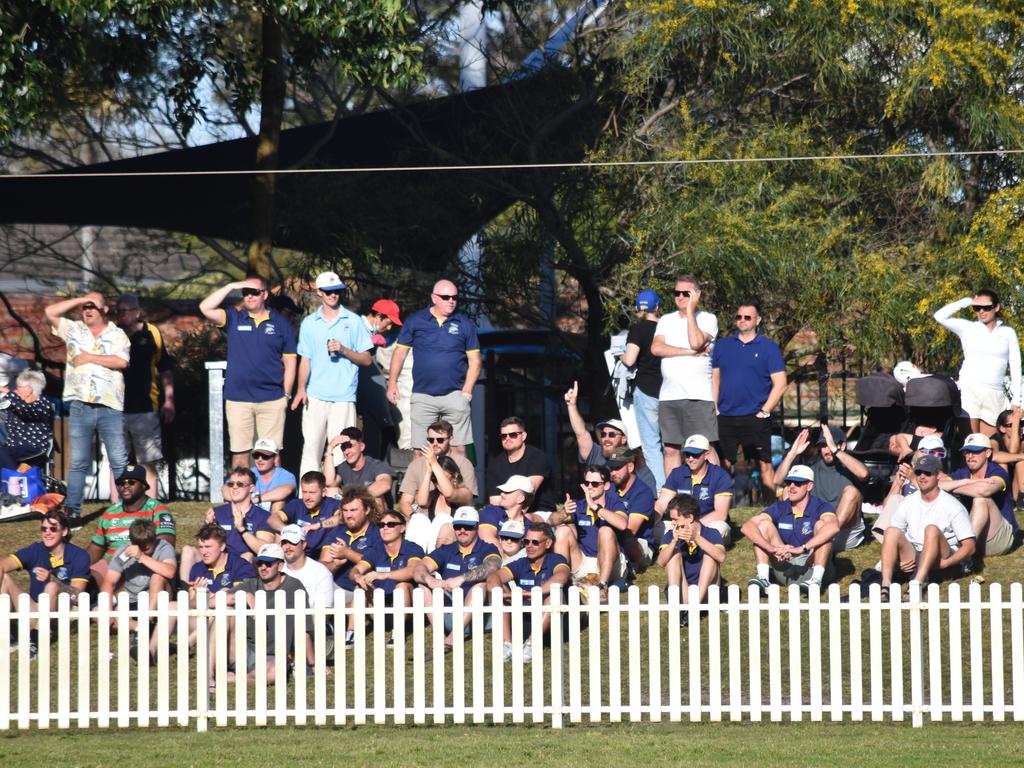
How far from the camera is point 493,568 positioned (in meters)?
11.4

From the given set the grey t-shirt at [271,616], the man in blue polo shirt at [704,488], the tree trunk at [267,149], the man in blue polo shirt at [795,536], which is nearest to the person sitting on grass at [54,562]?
the grey t-shirt at [271,616]

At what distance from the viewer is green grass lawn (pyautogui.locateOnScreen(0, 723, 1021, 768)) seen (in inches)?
341

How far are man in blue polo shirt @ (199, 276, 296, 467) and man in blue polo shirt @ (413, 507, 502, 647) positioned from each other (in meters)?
2.56

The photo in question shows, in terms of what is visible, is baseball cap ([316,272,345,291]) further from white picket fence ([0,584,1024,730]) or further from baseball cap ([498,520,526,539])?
white picket fence ([0,584,1024,730])

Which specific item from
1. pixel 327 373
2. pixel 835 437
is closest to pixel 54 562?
pixel 327 373

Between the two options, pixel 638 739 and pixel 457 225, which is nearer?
pixel 638 739

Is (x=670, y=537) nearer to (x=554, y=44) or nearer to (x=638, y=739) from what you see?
(x=638, y=739)

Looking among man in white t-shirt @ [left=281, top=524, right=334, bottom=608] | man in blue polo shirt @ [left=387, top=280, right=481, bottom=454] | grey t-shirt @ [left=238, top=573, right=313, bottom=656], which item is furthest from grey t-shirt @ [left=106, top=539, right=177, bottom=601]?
man in blue polo shirt @ [left=387, top=280, right=481, bottom=454]

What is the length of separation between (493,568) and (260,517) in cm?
197

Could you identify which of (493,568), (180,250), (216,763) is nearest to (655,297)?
(493,568)

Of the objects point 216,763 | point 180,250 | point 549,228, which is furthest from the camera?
point 180,250

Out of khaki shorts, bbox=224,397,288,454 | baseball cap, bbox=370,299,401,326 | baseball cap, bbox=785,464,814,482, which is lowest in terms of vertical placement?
baseball cap, bbox=785,464,814,482

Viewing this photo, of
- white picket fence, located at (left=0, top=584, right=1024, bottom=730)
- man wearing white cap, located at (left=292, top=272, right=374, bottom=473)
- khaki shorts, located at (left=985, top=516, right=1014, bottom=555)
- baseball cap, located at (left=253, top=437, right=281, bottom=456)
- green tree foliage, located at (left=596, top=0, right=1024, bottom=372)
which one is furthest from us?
green tree foliage, located at (left=596, top=0, right=1024, bottom=372)

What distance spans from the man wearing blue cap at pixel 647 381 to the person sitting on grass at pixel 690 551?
1628 mm
